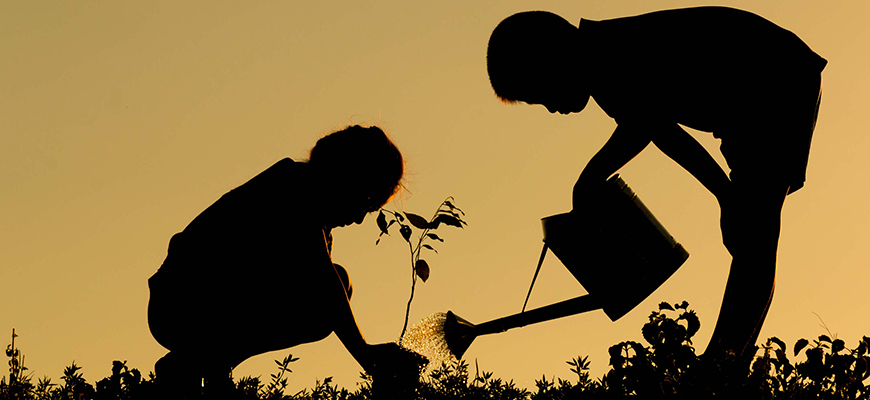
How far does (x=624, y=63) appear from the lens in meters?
2.93

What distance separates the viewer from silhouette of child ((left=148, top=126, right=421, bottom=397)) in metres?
3.23

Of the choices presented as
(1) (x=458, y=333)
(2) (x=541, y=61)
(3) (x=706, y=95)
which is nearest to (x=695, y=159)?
(3) (x=706, y=95)

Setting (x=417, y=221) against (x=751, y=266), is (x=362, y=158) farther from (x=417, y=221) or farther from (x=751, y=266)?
(x=751, y=266)

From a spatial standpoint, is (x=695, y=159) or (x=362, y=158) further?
(x=362, y=158)

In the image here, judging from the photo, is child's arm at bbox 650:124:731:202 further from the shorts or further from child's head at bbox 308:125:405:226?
child's head at bbox 308:125:405:226

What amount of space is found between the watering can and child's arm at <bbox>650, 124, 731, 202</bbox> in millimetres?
196

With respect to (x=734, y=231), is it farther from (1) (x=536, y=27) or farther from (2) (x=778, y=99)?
(1) (x=536, y=27)

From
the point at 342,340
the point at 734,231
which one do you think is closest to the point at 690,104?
the point at 734,231

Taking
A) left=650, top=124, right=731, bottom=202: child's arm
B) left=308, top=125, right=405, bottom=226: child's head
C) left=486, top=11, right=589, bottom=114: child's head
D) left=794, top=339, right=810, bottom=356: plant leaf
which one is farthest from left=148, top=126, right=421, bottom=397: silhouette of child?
left=794, top=339, right=810, bottom=356: plant leaf

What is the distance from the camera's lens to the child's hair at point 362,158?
3.26 metres

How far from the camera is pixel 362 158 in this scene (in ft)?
10.7

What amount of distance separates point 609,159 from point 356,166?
981 mm

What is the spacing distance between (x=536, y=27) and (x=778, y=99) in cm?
87

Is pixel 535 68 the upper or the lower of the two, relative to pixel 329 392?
upper
